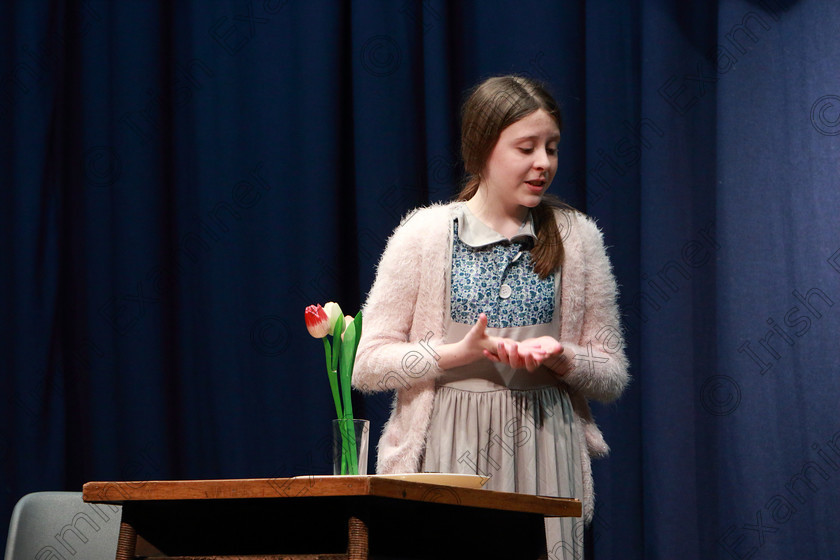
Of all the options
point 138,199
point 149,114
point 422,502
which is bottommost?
point 422,502

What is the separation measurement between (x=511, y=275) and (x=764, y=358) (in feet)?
3.60

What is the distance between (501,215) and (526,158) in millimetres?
133

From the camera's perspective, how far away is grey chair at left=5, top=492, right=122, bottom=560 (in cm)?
178

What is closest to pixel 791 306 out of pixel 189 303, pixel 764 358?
pixel 764 358

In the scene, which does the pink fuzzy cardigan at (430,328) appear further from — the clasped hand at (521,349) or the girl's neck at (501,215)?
the clasped hand at (521,349)

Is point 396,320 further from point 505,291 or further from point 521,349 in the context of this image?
point 521,349

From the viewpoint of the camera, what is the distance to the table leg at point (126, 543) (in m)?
1.02

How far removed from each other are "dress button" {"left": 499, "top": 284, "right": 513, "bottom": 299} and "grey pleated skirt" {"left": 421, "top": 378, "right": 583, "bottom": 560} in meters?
0.16

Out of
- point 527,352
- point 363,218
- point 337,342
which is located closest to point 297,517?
point 337,342

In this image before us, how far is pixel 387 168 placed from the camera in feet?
9.42

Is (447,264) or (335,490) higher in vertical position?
(447,264)

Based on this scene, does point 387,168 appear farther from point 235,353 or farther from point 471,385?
point 471,385

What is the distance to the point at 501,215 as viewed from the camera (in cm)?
189

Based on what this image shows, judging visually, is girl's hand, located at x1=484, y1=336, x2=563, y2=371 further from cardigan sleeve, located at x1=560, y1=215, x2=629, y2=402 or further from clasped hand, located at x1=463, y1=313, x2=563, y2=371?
cardigan sleeve, located at x1=560, y1=215, x2=629, y2=402
